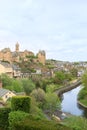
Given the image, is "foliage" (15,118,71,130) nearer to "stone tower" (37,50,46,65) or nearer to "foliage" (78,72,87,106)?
"foliage" (78,72,87,106)

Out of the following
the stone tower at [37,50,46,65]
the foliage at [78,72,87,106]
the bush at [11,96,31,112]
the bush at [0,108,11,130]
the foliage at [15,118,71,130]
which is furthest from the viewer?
the stone tower at [37,50,46,65]

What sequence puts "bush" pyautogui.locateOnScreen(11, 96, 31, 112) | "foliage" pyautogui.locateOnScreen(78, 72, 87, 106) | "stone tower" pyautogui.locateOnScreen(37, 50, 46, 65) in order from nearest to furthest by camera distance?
"bush" pyautogui.locateOnScreen(11, 96, 31, 112) < "foliage" pyautogui.locateOnScreen(78, 72, 87, 106) < "stone tower" pyautogui.locateOnScreen(37, 50, 46, 65)

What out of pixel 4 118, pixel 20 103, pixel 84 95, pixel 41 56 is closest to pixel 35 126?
pixel 20 103

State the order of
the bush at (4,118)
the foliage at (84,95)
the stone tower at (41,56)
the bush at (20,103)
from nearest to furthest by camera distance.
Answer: the bush at (20,103) < the bush at (4,118) < the foliage at (84,95) < the stone tower at (41,56)

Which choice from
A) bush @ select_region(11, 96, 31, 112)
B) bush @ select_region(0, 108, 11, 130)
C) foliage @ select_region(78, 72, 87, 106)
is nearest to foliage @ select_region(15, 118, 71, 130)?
bush @ select_region(11, 96, 31, 112)

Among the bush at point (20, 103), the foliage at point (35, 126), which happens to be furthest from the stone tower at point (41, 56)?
the foliage at point (35, 126)

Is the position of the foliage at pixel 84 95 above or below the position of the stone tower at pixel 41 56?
below

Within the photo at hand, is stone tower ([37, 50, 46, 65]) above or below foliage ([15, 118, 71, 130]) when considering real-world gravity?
above

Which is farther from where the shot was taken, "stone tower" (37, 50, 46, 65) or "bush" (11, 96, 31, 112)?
"stone tower" (37, 50, 46, 65)

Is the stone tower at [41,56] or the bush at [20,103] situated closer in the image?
the bush at [20,103]

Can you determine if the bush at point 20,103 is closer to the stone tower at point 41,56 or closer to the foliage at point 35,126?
the foliage at point 35,126

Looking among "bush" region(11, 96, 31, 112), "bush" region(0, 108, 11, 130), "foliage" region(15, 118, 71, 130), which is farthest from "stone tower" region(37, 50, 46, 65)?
"foliage" region(15, 118, 71, 130)

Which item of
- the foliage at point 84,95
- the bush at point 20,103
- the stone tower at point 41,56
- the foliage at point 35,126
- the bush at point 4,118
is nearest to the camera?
the foliage at point 35,126

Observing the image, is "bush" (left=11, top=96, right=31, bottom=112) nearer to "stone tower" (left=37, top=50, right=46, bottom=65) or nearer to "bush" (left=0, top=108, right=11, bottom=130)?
"bush" (left=0, top=108, right=11, bottom=130)
